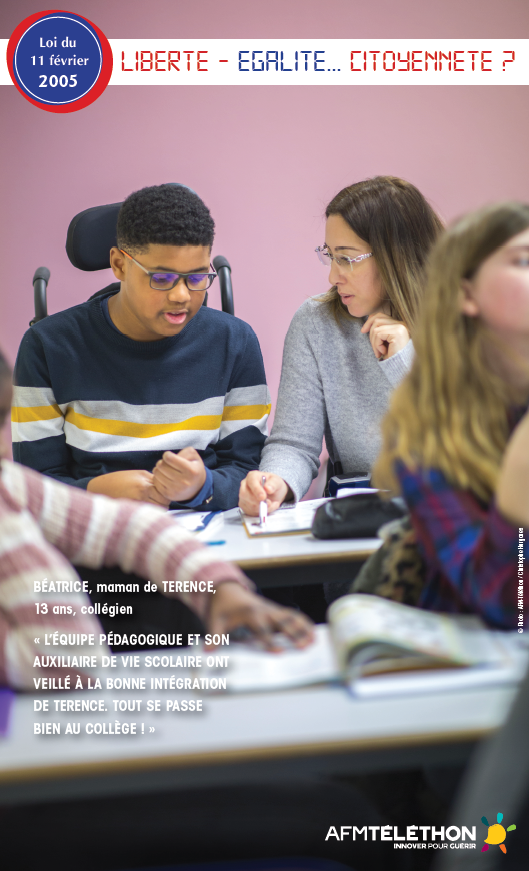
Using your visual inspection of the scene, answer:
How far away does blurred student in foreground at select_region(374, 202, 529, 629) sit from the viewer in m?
0.75

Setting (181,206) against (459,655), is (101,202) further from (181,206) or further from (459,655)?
(459,655)

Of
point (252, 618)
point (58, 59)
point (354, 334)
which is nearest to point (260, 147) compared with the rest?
point (58, 59)

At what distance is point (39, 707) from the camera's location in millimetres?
636

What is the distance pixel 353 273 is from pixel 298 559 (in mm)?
834

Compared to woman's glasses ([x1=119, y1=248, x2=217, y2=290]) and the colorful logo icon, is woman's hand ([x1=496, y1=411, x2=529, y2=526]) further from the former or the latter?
woman's glasses ([x1=119, y1=248, x2=217, y2=290])

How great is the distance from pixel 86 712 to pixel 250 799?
0.55ft

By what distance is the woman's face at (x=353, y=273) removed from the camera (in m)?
1.70

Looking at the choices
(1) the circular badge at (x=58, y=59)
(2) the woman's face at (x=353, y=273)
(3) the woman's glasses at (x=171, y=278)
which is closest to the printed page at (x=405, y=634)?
(3) the woman's glasses at (x=171, y=278)

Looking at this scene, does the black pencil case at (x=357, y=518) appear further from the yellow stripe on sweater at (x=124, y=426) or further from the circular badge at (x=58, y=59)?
the circular badge at (x=58, y=59)

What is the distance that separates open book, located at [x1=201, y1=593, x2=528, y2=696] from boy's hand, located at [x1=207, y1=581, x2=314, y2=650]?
0.05 feet

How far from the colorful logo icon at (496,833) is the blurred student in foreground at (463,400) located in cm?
22

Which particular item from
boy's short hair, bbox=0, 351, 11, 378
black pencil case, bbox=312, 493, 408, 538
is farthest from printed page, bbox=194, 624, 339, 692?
black pencil case, bbox=312, 493, 408, 538

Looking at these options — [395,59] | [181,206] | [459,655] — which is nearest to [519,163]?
[395,59]

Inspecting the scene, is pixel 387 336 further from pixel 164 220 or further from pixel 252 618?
pixel 252 618
